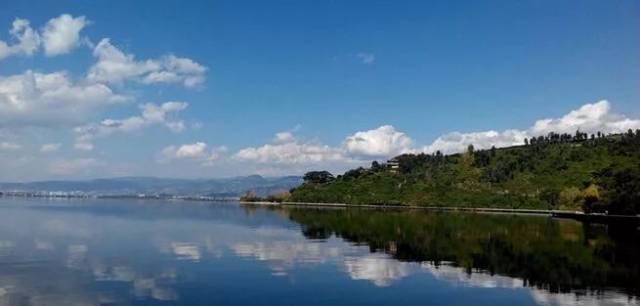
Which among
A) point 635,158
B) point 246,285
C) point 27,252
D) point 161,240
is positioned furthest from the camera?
point 635,158

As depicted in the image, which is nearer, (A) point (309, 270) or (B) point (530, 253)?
(A) point (309, 270)

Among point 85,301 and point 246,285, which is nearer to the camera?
point 85,301

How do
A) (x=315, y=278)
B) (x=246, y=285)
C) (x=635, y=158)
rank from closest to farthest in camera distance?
(x=246, y=285), (x=315, y=278), (x=635, y=158)

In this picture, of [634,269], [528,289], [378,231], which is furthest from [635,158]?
[528,289]

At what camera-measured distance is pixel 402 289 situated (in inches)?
1499

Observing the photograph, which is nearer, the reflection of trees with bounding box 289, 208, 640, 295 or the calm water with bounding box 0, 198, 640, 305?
the calm water with bounding box 0, 198, 640, 305

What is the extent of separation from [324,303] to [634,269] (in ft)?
96.3

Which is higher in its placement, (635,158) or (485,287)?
(635,158)

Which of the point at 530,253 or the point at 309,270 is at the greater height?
the point at 309,270

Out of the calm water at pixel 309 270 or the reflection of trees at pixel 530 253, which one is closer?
the calm water at pixel 309 270

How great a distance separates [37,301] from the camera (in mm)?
31281

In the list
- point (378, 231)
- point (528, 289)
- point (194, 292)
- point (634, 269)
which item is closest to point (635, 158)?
point (378, 231)

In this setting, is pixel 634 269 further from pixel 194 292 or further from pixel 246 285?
pixel 194 292

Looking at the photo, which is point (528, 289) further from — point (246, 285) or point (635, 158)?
point (635, 158)
